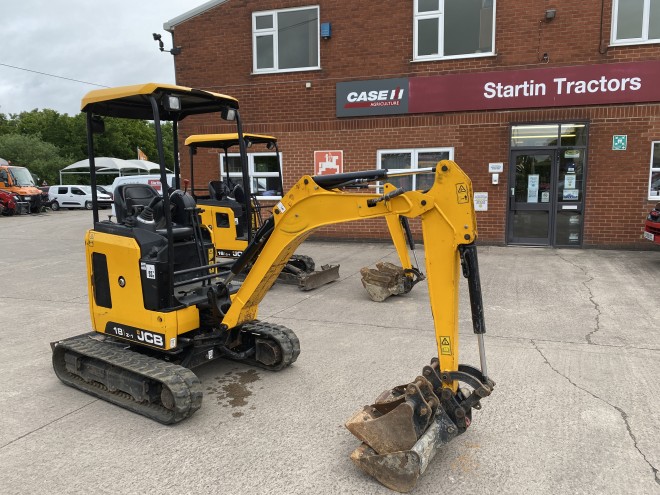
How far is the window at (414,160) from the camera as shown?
12.9m

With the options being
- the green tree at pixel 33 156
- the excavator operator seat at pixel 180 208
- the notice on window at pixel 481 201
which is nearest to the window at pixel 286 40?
the notice on window at pixel 481 201

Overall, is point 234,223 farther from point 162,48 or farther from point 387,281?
point 162,48

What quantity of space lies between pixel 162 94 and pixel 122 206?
1.20 m

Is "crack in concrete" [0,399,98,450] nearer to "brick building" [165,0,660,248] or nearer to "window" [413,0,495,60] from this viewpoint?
"brick building" [165,0,660,248]

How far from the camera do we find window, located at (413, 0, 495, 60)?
1228cm

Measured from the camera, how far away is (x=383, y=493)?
3104 mm

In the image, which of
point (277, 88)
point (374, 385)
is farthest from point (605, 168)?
point (374, 385)

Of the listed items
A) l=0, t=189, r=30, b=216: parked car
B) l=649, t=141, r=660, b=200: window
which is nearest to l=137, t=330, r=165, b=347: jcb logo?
l=649, t=141, r=660, b=200: window

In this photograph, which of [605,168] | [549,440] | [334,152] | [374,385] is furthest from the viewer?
[334,152]

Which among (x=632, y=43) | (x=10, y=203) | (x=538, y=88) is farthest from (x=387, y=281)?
(x=10, y=203)

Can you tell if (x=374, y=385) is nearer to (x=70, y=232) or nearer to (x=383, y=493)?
(x=383, y=493)

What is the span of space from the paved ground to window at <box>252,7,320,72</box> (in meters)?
8.41

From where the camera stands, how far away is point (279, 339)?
4.91 meters

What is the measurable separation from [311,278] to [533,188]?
22.4ft
